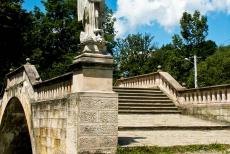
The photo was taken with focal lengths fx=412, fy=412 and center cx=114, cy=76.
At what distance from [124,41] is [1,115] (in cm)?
4049

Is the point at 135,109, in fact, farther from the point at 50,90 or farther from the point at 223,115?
the point at 50,90

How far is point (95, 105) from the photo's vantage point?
28.1ft

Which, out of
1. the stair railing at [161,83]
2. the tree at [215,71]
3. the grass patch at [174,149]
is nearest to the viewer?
the grass patch at [174,149]

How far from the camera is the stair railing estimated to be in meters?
17.6

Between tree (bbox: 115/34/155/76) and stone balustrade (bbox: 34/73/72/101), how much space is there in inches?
1630

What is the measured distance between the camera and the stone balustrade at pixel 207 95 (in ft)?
46.9

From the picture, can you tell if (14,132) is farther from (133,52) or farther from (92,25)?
(133,52)

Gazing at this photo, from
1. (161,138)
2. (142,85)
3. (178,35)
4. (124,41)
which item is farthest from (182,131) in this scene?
(124,41)

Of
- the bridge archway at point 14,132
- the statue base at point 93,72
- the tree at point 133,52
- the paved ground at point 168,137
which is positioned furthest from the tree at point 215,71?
the statue base at point 93,72

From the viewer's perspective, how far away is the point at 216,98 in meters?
14.7

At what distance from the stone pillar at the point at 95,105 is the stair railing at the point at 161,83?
29.1 feet

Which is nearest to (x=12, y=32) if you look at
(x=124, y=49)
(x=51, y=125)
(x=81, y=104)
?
(x=51, y=125)

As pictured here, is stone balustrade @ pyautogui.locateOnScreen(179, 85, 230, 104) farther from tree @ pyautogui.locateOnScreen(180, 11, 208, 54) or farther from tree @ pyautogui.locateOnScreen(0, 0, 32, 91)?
tree @ pyautogui.locateOnScreen(180, 11, 208, 54)

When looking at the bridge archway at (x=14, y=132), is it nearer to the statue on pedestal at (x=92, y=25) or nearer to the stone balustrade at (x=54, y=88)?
the stone balustrade at (x=54, y=88)
